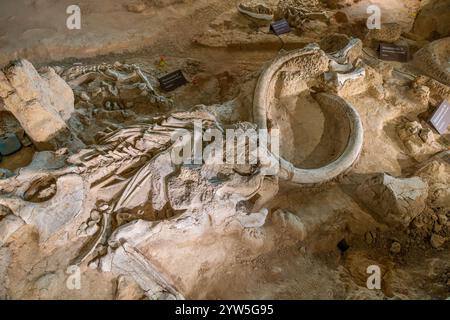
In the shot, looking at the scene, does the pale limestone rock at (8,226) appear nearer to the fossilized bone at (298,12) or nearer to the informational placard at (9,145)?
the informational placard at (9,145)

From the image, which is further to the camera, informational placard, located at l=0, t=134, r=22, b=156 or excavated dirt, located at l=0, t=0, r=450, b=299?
informational placard, located at l=0, t=134, r=22, b=156

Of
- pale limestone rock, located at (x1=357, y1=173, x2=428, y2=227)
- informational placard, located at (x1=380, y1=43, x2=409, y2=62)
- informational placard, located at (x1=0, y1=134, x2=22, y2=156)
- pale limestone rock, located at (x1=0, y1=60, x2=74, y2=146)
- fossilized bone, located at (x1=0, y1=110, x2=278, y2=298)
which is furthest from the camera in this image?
informational placard, located at (x1=380, y1=43, x2=409, y2=62)

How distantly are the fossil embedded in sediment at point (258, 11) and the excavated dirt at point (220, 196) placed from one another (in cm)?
189

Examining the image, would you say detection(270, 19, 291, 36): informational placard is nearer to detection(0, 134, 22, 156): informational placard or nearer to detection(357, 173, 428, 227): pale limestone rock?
detection(357, 173, 428, 227): pale limestone rock

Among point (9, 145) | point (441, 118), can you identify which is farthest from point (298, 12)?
point (9, 145)

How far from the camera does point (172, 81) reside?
5.37 metres

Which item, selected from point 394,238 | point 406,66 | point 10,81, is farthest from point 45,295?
point 406,66

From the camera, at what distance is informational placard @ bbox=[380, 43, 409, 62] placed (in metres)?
5.66

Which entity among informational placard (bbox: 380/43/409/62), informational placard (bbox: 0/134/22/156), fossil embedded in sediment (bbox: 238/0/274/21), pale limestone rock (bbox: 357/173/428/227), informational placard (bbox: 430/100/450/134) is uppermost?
fossil embedded in sediment (bbox: 238/0/274/21)

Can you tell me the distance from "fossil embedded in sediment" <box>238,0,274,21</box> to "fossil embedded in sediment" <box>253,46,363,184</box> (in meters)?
2.68

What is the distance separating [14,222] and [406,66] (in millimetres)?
5606

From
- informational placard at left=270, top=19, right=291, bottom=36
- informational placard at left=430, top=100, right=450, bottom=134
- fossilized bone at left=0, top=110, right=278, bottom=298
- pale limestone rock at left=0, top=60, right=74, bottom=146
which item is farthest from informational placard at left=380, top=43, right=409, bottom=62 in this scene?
pale limestone rock at left=0, top=60, right=74, bottom=146

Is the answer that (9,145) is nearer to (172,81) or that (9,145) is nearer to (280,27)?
(172,81)

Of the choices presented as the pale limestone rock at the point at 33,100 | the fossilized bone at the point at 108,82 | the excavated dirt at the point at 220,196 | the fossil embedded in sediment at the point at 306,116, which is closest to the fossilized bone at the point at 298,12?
the excavated dirt at the point at 220,196
